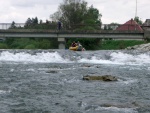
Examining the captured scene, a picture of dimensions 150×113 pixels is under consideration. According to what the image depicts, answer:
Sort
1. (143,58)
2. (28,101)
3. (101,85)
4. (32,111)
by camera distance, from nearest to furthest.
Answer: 1. (32,111)
2. (28,101)
3. (101,85)
4. (143,58)

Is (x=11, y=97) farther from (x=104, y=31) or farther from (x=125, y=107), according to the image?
(x=104, y=31)

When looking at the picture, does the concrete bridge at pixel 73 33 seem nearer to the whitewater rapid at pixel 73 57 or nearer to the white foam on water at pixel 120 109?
the whitewater rapid at pixel 73 57

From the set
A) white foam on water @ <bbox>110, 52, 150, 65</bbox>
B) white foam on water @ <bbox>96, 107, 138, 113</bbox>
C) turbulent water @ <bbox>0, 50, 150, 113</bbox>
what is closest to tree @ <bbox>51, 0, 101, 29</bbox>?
white foam on water @ <bbox>110, 52, 150, 65</bbox>

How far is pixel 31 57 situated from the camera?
42156 millimetres

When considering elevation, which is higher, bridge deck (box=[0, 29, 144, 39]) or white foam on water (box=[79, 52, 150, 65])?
bridge deck (box=[0, 29, 144, 39])

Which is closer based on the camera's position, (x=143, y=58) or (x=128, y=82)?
(x=128, y=82)

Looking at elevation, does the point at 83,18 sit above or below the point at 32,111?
above

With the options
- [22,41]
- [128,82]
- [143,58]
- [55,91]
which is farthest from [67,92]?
[22,41]

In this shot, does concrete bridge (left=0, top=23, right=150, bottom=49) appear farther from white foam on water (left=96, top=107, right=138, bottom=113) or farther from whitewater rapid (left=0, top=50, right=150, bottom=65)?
white foam on water (left=96, top=107, right=138, bottom=113)

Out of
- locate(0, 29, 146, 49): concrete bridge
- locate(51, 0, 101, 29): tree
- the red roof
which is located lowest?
locate(0, 29, 146, 49): concrete bridge

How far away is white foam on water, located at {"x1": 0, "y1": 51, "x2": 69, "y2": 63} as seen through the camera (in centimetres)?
4112

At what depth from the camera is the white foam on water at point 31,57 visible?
135ft

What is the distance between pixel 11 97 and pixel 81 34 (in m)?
57.6

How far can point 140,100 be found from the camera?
48.4 ft
